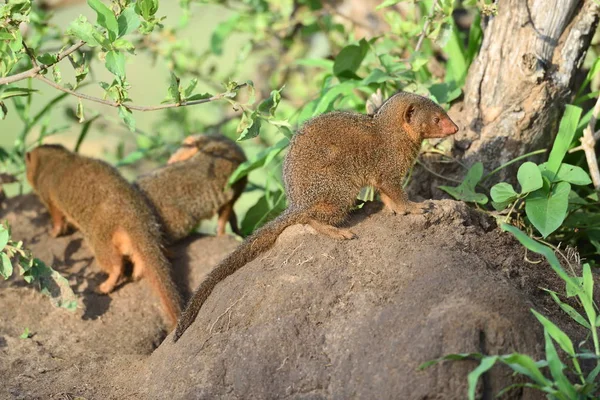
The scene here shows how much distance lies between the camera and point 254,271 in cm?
288

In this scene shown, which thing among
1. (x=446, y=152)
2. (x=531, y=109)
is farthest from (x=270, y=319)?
(x=531, y=109)

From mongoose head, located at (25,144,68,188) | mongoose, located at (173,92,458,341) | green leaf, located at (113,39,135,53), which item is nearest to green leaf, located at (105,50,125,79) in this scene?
green leaf, located at (113,39,135,53)

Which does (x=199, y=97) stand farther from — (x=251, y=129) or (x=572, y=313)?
(x=572, y=313)

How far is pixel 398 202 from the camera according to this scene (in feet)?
9.84

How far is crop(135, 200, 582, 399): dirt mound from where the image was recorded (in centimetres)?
228

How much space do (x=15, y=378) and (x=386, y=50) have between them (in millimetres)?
2695

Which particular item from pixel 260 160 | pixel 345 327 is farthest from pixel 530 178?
pixel 260 160

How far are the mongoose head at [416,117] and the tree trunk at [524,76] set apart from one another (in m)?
0.44

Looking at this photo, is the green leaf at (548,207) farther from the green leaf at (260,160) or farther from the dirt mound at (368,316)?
the green leaf at (260,160)

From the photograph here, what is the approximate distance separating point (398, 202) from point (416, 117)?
0.40 meters

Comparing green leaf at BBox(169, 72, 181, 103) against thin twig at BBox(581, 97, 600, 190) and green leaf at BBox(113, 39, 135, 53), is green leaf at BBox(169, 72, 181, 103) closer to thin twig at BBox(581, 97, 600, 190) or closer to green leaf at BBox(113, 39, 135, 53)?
green leaf at BBox(113, 39, 135, 53)

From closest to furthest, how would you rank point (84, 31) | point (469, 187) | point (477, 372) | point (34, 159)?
point (477, 372) → point (84, 31) → point (469, 187) → point (34, 159)

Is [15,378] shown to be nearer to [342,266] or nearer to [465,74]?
[342,266]

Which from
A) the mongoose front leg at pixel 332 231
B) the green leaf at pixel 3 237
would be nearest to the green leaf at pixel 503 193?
the mongoose front leg at pixel 332 231
